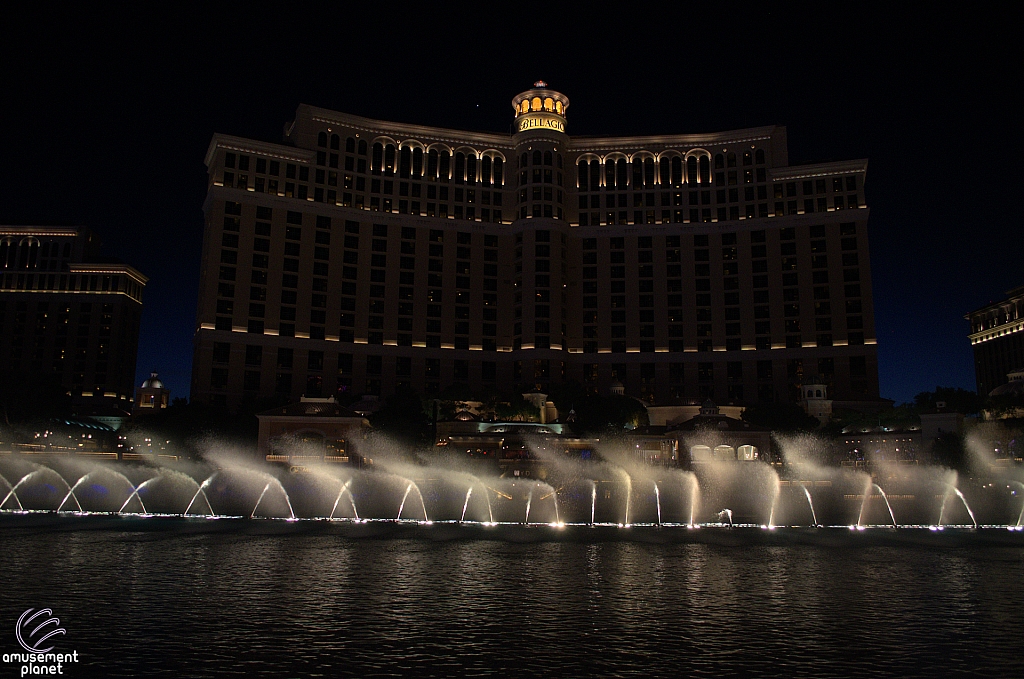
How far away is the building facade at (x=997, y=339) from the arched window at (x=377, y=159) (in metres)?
137

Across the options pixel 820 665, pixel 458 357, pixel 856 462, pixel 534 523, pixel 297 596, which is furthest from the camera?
pixel 458 357

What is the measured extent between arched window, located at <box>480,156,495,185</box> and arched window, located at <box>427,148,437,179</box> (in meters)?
8.87

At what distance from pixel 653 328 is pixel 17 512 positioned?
366ft

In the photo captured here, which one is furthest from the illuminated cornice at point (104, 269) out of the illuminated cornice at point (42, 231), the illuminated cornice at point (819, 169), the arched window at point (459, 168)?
the illuminated cornice at point (819, 169)

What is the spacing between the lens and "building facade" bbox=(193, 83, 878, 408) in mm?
131375

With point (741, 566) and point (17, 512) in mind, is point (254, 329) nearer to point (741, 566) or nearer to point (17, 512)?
point (17, 512)

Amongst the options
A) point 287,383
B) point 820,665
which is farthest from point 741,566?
point 287,383

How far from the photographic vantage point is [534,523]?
40.5m

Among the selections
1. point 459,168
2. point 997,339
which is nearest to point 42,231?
point 459,168

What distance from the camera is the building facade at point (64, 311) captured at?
172500 millimetres

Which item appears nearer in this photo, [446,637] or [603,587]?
[446,637]

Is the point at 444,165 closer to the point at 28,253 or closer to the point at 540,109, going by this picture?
the point at 540,109

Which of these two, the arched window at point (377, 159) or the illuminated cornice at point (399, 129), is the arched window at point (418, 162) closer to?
the illuminated cornice at point (399, 129)

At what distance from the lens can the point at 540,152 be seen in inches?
5659
